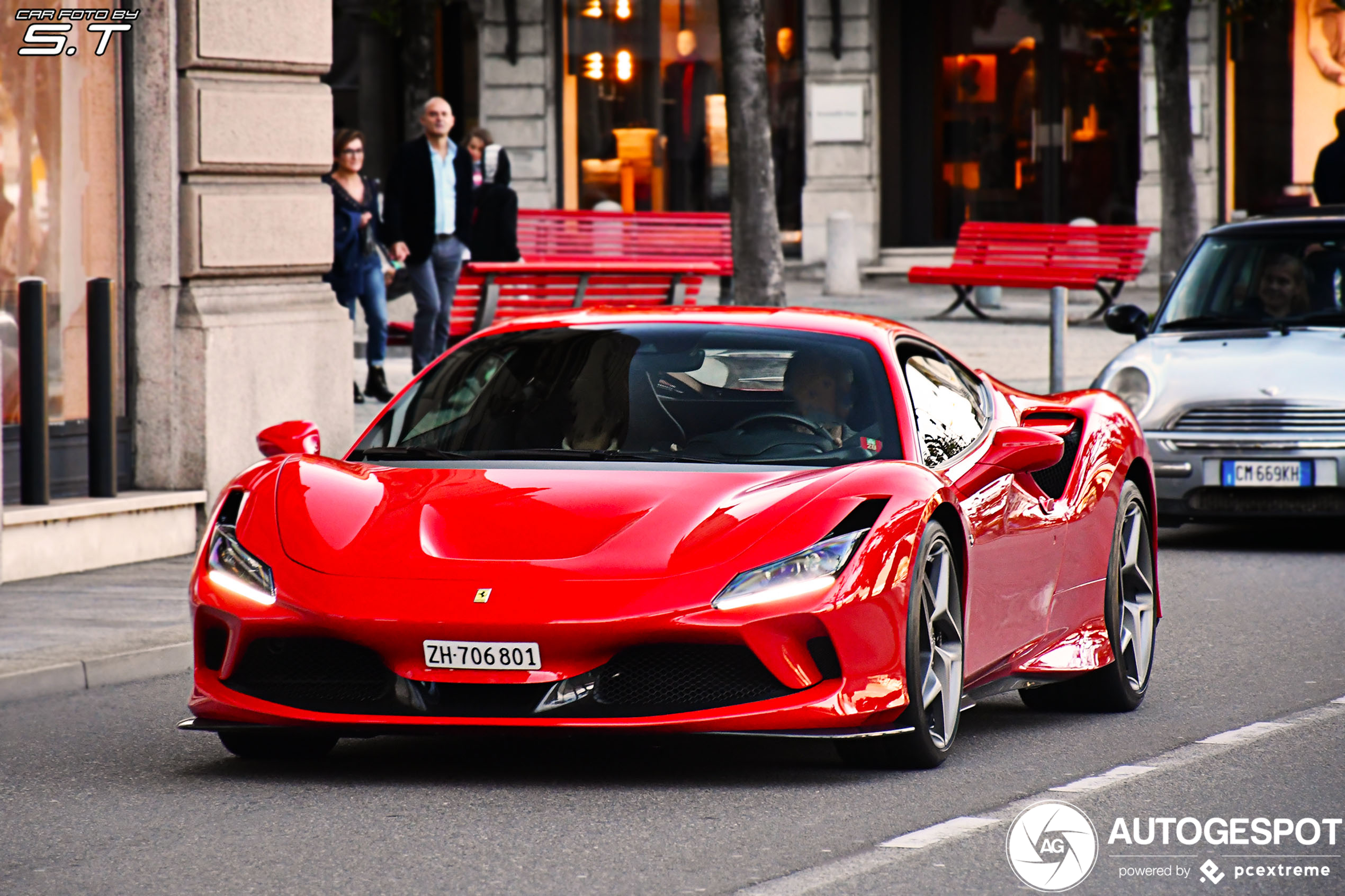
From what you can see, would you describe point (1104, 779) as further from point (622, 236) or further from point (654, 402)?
point (622, 236)

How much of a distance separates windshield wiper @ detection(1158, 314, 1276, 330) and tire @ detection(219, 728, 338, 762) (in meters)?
7.42

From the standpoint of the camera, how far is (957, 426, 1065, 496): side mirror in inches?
274

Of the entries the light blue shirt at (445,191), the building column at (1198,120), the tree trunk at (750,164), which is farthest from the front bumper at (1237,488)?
the building column at (1198,120)

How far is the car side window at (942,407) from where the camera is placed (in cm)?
698

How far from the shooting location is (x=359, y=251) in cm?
1712

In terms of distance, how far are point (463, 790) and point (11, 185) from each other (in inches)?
252

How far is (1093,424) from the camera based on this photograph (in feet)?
26.2

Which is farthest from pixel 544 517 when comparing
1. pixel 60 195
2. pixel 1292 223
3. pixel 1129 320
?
pixel 1292 223

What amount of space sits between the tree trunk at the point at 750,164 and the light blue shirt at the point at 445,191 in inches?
122

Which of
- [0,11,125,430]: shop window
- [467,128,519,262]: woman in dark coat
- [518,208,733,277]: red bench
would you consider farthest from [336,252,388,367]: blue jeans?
[518,208,733,277]: red bench

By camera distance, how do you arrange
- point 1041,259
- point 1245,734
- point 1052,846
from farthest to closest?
point 1041,259
point 1245,734
point 1052,846

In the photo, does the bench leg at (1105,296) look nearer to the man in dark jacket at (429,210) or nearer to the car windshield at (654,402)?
the man in dark jacket at (429,210)

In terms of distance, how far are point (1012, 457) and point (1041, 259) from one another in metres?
21.2

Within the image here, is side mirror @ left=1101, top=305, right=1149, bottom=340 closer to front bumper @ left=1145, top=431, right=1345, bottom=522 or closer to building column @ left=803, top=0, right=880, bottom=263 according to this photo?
front bumper @ left=1145, top=431, right=1345, bottom=522
